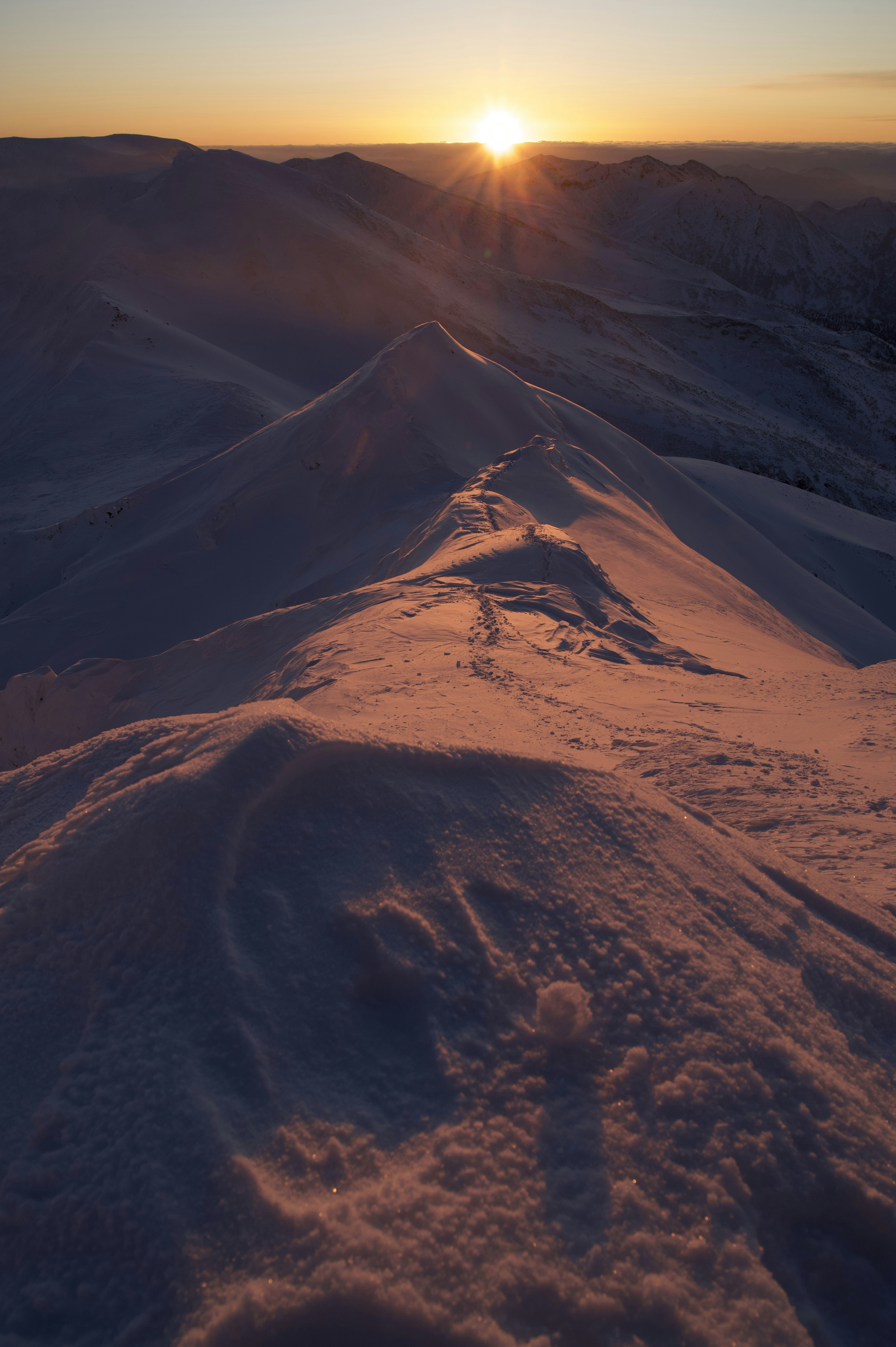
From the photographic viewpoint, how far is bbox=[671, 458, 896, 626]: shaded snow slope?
12.8 metres

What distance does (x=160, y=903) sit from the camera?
1880 millimetres

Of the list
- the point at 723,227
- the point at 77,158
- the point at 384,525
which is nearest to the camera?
the point at 384,525

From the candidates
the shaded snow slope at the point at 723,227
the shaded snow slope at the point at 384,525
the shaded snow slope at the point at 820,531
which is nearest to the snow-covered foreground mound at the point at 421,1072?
the shaded snow slope at the point at 384,525

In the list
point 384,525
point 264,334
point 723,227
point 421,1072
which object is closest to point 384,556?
point 384,525

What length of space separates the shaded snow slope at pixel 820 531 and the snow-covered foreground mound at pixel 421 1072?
11731 mm

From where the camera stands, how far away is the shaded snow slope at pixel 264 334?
630 inches

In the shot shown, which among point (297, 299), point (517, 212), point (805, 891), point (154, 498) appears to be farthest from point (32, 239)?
point (517, 212)

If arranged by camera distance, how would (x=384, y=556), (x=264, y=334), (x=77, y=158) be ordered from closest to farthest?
(x=384, y=556) < (x=264, y=334) < (x=77, y=158)

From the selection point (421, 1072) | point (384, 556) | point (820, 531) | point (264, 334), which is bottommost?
point (820, 531)

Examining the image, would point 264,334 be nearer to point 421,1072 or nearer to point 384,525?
point 384,525

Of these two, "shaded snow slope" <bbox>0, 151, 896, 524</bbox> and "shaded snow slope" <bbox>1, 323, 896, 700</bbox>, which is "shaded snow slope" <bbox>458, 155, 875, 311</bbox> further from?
"shaded snow slope" <bbox>1, 323, 896, 700</bbox>

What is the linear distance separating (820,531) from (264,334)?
1549 centimetres

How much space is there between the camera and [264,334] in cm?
2184

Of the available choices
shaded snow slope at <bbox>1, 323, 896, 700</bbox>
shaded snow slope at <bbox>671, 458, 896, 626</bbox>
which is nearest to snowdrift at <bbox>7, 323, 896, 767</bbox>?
shaded snow slope at <bbox>1, 323, 896, 700</bbox>
